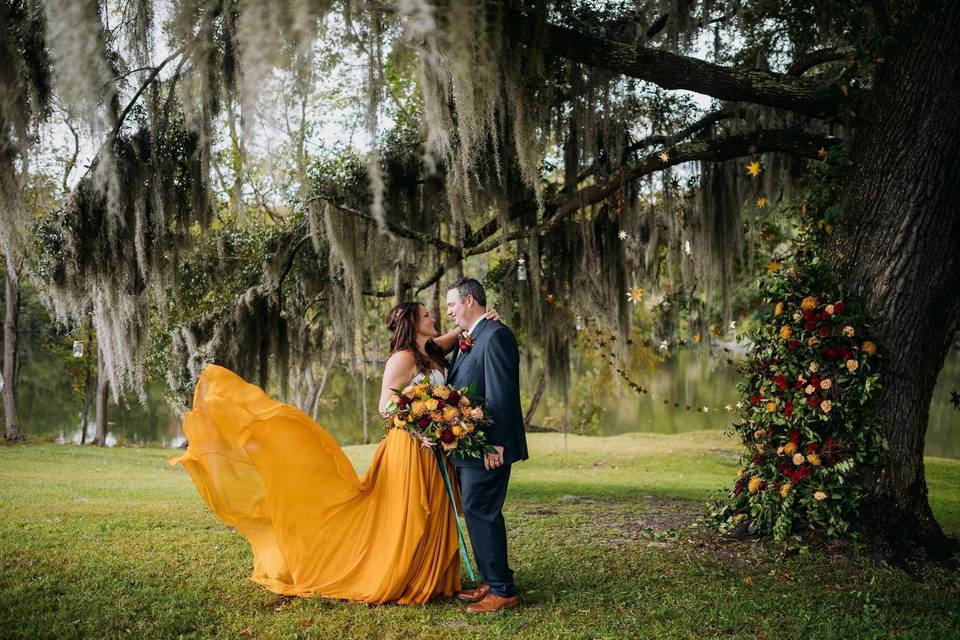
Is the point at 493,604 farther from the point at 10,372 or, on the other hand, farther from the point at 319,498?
the point at 10,372

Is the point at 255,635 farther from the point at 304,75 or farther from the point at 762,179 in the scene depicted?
the point at 762,179

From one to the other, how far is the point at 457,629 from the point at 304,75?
2.83 m

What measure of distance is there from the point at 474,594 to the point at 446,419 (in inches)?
39.9

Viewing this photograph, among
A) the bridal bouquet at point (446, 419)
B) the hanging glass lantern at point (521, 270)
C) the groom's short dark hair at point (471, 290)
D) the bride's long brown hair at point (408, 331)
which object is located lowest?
the bridal bouquet at point (446, 419)

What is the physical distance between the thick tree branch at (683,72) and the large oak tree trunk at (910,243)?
17.0 inches

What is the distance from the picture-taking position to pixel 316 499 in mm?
4188

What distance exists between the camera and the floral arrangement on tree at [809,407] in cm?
478

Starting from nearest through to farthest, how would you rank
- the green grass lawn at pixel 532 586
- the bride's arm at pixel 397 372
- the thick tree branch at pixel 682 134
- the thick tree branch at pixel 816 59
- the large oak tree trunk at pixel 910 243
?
the green grass lawn at pixel 532 586 → the bride's arm at pixel 397 372 → the large oak tree trunk at pixel 910 243 → the thick tree branch at pixel 816 59 → the thick tree branch at pixel 682 134

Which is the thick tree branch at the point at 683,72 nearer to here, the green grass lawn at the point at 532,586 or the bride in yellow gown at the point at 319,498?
the bride in yellow gown at the point at 319,498

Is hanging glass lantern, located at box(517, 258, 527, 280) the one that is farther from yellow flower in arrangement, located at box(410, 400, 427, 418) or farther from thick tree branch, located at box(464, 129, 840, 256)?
yellow flower in arrangement, located at box(410, 400, 427, 418)

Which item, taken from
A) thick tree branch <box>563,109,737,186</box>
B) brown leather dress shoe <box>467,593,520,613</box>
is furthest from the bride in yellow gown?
thick tree branch <box>563,109,737,186</box>

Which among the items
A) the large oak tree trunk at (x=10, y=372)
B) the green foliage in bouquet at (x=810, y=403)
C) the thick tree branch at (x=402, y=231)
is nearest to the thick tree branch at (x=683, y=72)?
the green foliage in bouquet at (x=810, y=403)

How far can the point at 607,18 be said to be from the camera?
234 inches

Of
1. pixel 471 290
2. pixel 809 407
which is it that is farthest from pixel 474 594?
pixel 809 407
